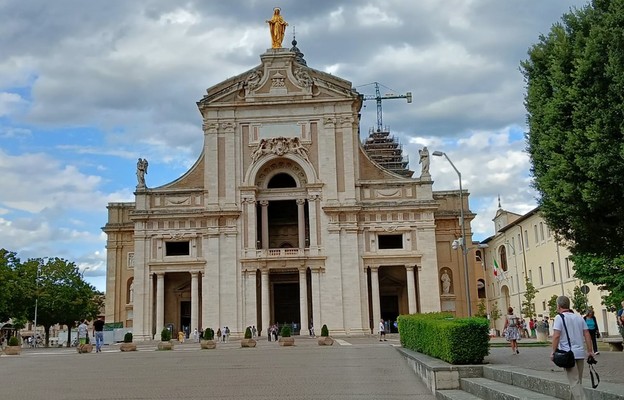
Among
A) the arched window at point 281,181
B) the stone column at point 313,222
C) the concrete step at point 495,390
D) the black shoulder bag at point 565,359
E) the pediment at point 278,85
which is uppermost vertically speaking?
the pediment at point 278,85

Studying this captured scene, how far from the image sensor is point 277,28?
62.3 meters

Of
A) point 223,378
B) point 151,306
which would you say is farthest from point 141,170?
point 223,378

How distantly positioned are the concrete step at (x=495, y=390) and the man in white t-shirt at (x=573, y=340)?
88 centimetres

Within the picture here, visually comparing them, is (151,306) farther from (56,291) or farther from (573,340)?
(573,340)

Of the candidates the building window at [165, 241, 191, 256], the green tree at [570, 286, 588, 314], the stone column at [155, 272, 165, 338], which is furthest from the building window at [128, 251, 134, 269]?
the green tree at [570, 286, 588, 314]

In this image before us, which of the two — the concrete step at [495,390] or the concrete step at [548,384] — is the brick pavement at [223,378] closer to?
the concrete step at [495,390]

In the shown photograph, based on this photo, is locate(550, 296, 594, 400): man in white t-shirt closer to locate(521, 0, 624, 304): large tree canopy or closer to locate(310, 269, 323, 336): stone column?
locate(521, 0, 624, 304): large tree canopy

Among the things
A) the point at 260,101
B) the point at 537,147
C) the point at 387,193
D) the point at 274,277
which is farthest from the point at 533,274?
the point at 537,147

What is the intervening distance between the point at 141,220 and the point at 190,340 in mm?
10768

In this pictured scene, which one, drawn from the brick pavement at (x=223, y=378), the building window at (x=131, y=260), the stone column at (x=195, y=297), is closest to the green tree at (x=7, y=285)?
the building window at (x=131, y=260)

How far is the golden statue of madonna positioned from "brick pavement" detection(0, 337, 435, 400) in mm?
38825

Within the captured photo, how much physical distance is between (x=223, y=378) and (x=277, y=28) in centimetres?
4673

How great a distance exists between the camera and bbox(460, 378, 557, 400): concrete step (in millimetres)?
11516

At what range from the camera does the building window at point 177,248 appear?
57.5 metres
